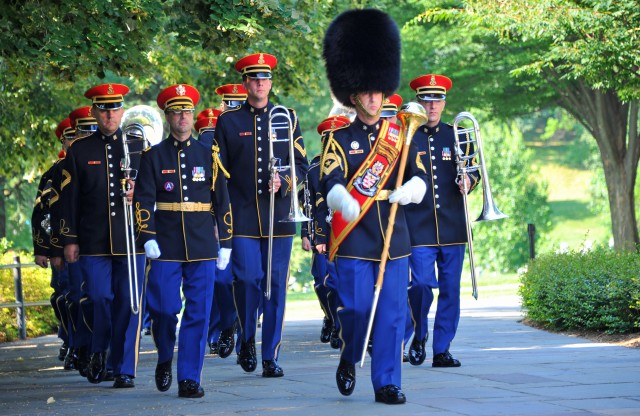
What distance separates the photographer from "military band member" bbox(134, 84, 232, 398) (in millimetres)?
10602

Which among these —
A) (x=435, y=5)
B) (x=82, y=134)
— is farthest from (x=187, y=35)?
(x=435, y=5)

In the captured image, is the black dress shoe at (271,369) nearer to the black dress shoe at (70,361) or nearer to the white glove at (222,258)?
the white glove at (222,258)

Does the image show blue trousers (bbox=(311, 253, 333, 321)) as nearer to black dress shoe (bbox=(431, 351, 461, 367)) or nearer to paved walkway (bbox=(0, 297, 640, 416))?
paved walkway (bbox=(0, 297, 640, 416))

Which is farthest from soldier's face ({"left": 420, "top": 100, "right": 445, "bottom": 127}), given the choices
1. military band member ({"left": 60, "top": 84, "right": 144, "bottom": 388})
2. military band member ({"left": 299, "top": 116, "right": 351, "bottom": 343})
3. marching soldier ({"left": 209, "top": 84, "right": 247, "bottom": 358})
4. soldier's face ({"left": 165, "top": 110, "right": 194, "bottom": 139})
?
military band member ({"left": 60, "top": 84, "right": 144, "bottom": 388})

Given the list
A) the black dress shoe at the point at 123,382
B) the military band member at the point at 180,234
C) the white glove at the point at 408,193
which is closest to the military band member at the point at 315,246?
the military band member at the point at 180,234

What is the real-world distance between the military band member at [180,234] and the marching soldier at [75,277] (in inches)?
60.8

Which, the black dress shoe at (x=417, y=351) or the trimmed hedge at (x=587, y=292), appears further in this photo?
the trimmed hedge at (x=587, y=292)

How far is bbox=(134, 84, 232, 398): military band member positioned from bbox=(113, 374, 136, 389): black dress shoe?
28.6 inches

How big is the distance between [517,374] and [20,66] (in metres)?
7.59

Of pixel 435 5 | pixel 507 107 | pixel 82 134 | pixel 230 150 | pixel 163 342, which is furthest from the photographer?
pixel 507 107

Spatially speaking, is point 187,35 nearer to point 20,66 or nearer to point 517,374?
point 20,66

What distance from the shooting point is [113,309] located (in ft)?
39.0

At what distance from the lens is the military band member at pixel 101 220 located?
1187 centimetres

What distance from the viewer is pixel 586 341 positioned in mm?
14227
